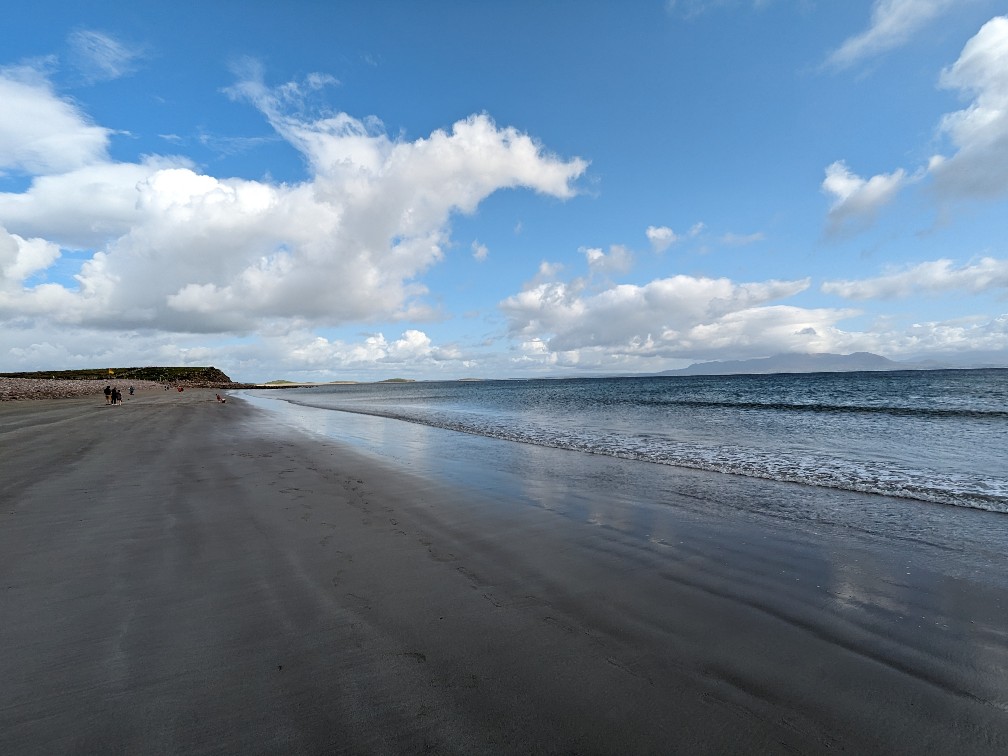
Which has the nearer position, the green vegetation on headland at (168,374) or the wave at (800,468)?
the wave at (800,468)

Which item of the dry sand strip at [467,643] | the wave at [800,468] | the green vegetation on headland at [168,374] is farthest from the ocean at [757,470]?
the green vegetation on headland at [168,374]

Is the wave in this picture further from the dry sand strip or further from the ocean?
the dry sand strip

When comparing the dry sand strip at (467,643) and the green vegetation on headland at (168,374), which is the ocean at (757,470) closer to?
the dry sand strip at (467,643)

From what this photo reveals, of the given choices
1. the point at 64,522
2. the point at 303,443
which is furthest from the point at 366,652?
the point at 303,443

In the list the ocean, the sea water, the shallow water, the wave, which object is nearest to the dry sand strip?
the shallow water

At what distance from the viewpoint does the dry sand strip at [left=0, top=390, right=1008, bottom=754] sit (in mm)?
2850

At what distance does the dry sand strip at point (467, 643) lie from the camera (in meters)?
2.85

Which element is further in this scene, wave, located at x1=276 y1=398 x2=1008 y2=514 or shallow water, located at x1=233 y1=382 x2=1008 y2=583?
wave, located at x1=276 y1=398 x2=1008 y2=514

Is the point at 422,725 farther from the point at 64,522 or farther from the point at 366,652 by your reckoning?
the point at 64,522

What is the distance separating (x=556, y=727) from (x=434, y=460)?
38.5 feet

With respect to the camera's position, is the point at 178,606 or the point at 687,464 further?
the point at 687,464

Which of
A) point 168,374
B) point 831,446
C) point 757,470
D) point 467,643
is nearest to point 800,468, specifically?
point 757,470

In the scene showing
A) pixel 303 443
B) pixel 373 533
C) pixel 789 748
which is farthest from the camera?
pixel 303 443

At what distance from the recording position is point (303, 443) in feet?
57.9
